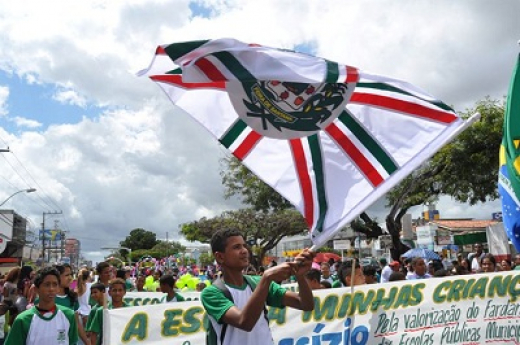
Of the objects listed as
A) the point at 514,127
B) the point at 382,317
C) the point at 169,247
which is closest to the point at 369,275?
the point at 382,317

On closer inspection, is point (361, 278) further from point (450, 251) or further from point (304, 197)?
point (450, 251)

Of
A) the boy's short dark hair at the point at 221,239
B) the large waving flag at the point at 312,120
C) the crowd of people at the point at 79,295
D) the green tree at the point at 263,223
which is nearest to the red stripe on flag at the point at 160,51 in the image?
the large waving flag at the point at 312,120

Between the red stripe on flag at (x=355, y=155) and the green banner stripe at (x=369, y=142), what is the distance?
68mm

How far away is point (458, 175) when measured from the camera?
72.9 feet

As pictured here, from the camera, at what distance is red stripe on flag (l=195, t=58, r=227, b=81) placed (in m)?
3.66

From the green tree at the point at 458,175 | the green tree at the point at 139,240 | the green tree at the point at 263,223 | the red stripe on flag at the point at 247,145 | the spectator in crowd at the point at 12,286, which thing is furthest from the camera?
the green tree at the point at 139,240

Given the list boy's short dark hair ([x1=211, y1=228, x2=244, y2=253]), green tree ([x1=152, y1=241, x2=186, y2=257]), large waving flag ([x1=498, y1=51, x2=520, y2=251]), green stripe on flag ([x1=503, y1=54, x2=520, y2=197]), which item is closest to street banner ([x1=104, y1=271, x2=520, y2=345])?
large waving flag ([x1=498, y1=51, x2=520, y2=251])

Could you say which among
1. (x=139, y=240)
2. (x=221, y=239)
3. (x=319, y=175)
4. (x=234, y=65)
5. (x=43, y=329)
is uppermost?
(x=139, y=240)

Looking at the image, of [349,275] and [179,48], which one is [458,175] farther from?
[179,48]

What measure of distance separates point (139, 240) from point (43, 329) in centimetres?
12292

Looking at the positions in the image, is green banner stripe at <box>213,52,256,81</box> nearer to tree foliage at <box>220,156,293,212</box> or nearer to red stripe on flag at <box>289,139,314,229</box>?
red stripe on flag at <box>289,139,314,229</box>

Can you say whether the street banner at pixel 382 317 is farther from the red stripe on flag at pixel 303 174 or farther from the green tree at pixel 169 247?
the green tree at pixel 169 247

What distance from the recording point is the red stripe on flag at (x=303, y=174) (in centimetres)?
394

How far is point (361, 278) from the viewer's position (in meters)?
6.93
